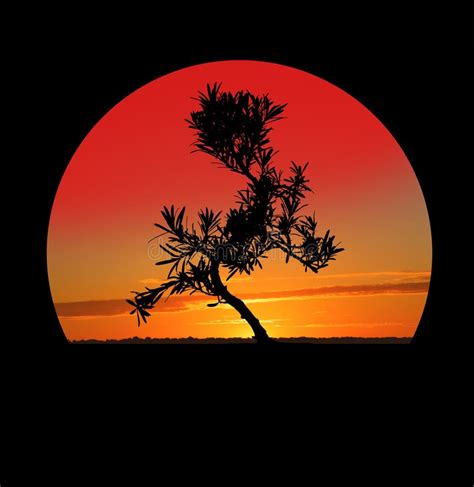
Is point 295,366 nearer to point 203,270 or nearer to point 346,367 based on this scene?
point 346,367

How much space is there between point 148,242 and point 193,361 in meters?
1.74

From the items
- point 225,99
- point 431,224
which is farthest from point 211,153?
point 431,224

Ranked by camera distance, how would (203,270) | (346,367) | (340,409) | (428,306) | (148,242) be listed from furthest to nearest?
(203,270), (148,242), (428,306), (346,367), (340,409)

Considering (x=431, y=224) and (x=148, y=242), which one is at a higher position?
(x=431, y=224)

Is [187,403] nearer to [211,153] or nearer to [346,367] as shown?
[346,367]

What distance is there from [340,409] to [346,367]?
514mm

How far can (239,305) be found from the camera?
7301 mm

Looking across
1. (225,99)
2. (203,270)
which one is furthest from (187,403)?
(225,99)

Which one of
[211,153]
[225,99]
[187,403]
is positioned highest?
[225,99]

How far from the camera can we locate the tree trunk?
280 inches

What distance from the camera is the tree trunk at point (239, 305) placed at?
712 centimetres

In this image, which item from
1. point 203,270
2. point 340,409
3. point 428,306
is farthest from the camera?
point 203,270

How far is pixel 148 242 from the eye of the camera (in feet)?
22.2

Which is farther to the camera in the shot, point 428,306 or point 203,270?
point 203,270
